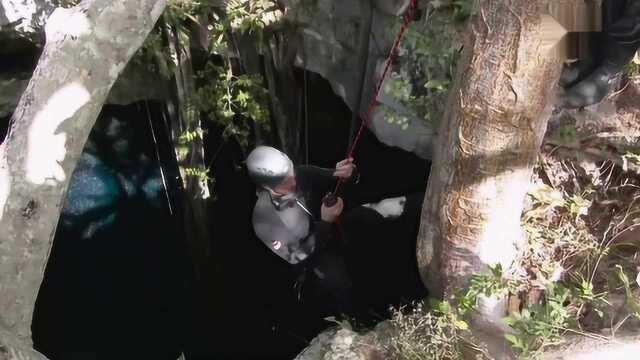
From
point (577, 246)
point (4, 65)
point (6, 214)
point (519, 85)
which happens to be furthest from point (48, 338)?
point (519, 85)

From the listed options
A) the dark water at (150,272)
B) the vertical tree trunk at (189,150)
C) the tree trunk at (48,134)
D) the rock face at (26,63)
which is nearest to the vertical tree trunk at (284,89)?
the dark water at (150,272)

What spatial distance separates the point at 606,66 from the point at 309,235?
5.88ft

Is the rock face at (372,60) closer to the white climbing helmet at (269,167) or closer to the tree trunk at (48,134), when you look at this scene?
the white climbing helmet at (269,167)

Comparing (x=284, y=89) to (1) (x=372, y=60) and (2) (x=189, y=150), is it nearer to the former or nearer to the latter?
(1) (x=372, y=60)

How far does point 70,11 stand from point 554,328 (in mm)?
2199

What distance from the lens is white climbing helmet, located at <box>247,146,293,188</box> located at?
3.38 metres

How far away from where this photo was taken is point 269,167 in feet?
11.1

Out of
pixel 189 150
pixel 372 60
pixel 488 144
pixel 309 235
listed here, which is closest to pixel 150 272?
pixel 189 150

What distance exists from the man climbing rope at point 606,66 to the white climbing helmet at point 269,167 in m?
1.40

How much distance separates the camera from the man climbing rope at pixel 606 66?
8.30 feet

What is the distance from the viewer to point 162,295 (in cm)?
560

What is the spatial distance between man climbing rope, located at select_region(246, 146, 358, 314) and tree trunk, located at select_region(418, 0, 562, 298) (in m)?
0.87

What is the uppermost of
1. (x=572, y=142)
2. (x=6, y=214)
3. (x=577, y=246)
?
(x=572, y=142)

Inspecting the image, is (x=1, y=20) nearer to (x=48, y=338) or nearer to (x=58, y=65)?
(x=58, y=65)
